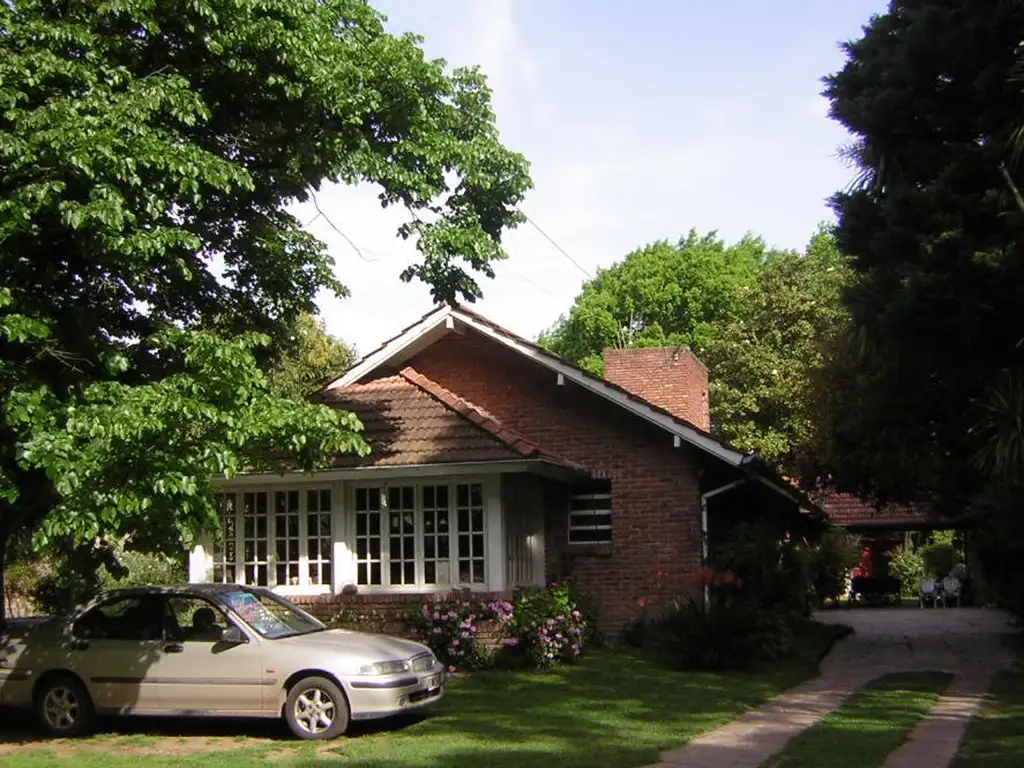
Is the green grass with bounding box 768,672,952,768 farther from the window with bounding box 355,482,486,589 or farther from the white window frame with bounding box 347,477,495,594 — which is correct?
the window with bounding box 355,482,486,589

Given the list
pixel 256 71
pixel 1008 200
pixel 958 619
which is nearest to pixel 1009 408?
pixel 1008 200

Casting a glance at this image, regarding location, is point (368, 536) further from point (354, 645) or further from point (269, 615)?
point (354, 645)

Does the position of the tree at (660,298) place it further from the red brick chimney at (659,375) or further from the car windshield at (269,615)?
the car windshield at (269,615)

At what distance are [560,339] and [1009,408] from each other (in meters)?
46.9

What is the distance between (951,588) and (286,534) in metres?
22.6

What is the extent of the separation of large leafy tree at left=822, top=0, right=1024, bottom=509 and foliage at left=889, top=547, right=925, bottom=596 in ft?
90.7

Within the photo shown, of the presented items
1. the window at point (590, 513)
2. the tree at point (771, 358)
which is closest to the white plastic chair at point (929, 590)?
the tree at point (771, 358)

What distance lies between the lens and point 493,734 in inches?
447

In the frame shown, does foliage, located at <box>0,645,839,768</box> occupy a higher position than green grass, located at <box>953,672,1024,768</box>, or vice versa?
foliage, located at <box>0,645,839,768</box>

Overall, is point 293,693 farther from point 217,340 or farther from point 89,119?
point 89,119

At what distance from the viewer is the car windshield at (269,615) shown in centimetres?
1191

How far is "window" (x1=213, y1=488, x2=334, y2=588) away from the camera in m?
18.4

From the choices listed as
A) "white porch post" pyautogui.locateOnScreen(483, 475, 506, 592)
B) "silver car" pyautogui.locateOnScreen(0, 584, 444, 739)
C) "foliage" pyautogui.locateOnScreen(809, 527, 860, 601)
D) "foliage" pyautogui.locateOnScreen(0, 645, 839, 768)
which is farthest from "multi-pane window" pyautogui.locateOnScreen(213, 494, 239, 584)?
"foliage" pyautogui.locateOnScreen(809, 527, 860, 601)

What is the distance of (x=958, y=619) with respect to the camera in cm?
2809
